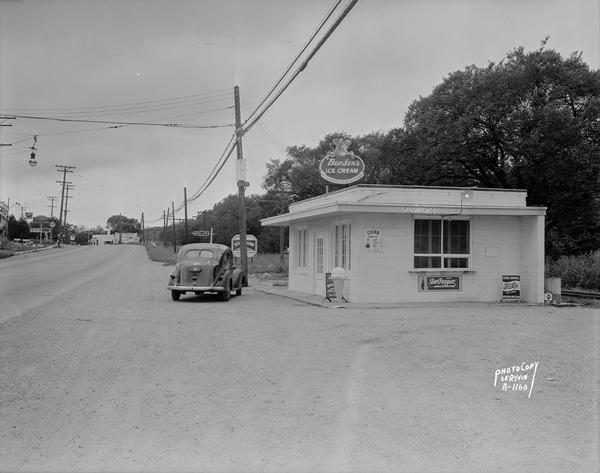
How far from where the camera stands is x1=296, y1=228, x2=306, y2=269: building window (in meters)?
23.5

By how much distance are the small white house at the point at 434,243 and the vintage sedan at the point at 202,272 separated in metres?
3.37

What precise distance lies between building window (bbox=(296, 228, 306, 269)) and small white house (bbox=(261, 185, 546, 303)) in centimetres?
339

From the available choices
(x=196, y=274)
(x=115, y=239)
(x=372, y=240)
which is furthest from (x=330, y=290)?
(x=115, y=239)

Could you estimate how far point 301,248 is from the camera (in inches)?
939

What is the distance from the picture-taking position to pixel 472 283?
62.4ft

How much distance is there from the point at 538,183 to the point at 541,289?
12.2 metres

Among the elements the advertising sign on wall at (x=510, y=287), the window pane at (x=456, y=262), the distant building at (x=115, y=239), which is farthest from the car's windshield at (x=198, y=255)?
the distant building at (x=115, y=239)

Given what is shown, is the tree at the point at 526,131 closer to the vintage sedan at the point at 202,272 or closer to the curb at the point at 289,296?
the curb at the point at 289,296

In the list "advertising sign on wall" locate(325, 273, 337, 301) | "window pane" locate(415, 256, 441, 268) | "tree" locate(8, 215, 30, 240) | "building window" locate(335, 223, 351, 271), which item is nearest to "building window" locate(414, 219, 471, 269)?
"window pane" locate(415, 256, 441, 268)

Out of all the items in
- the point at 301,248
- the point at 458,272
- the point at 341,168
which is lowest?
the point at 458,272

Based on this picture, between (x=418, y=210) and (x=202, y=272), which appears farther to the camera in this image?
(x=202, y=272)

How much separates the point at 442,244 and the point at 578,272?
16.1 m

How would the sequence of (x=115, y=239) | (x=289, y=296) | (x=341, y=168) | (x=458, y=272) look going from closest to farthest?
(x=458, y=272), (x=341, y=168), (x=289, y=296), (x=115, y=239)

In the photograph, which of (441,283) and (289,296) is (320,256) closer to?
(289,296)
